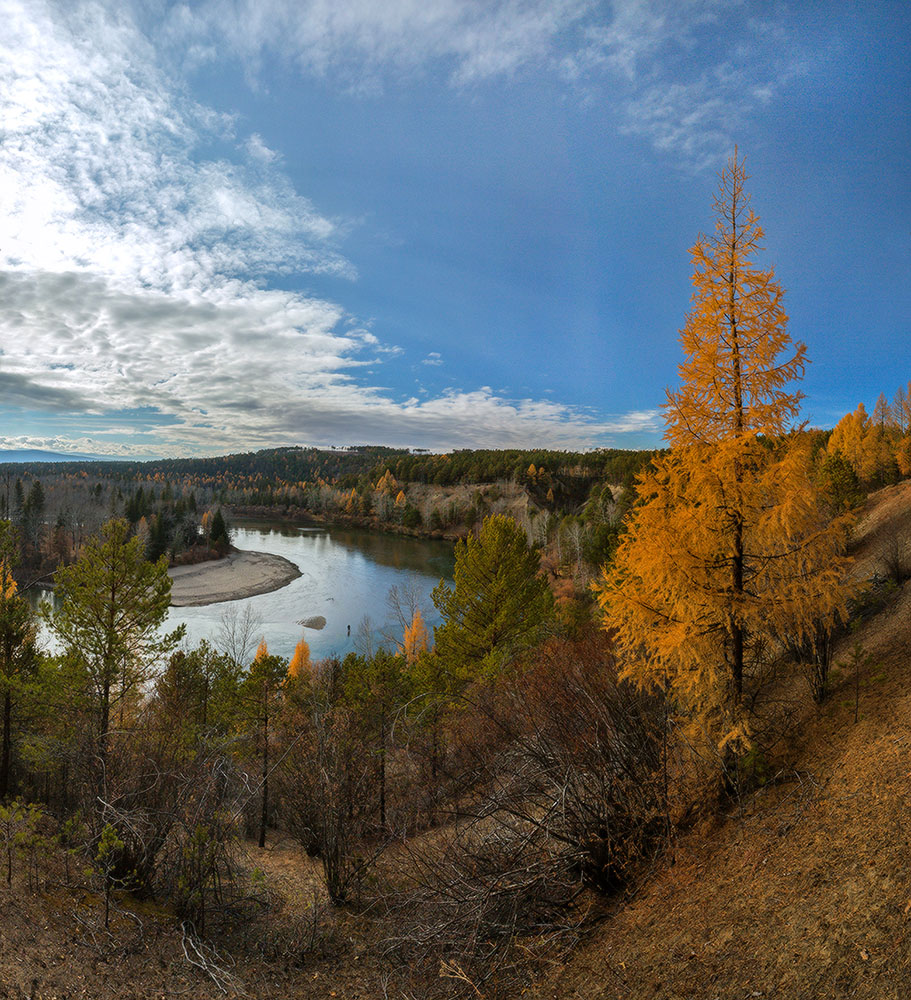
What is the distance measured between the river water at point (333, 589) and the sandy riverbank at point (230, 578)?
158cm

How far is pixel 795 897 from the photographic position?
14.7ft

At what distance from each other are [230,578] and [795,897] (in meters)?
61.3

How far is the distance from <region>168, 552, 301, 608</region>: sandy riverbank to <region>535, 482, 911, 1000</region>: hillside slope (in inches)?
1900

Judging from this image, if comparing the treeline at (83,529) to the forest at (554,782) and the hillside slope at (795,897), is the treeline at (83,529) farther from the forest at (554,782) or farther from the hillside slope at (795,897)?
the hillside slope at (795,897)

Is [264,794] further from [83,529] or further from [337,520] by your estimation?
[337,520]

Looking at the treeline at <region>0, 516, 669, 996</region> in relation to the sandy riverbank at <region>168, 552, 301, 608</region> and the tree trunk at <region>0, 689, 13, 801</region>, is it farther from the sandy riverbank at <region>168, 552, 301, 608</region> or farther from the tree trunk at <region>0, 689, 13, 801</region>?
the sandy riverbank at <region>168, 552, 301, 608</region>

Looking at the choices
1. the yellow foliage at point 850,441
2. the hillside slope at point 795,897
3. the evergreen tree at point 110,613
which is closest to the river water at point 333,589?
the evergreen tree at point 110,613

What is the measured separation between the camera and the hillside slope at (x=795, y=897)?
3758 mm

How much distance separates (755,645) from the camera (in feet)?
25.4

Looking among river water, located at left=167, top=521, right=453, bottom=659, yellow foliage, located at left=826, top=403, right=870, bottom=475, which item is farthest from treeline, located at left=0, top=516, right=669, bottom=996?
yellow foliage, located at left=826, top=403, right=870, bottom=475

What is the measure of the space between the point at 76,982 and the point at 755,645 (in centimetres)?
877

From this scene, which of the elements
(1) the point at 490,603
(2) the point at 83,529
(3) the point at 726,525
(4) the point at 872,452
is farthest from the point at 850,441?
(2) the point at 83,529

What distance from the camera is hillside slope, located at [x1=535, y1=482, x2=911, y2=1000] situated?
3.76 meters

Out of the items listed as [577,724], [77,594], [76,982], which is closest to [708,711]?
[577,724]
